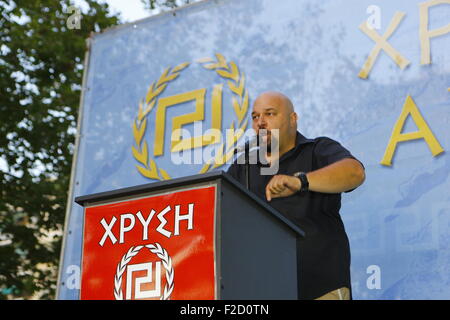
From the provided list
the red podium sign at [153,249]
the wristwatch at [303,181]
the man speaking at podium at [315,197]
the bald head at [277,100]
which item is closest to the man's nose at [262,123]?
the man speaking at podium at [315,197]

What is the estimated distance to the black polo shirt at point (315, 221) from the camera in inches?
120

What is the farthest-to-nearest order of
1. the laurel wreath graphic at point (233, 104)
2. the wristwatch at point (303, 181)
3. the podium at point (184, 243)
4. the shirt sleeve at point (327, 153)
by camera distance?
the laurel wreath graphic at point (233, 104), the shirt sleeve at point (327, 153), the wristwatch at point (303, 181), the podium at point (184, 243)

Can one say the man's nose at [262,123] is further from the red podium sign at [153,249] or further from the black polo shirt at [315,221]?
the red podium sign at [153,249]

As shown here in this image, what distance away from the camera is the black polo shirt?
305cm

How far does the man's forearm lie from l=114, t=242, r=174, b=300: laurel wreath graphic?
891 mm

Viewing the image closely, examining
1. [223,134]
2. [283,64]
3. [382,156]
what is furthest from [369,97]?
[223,134]

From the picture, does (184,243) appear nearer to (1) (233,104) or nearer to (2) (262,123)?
(2) (262,123)

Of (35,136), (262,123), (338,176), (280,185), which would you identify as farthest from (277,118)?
(35,136)

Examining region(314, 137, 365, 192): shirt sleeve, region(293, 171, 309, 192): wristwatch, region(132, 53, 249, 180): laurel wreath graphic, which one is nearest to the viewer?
region(293, 171, 309, 192): wristwatch

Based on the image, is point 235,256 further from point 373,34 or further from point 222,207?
point 373,34

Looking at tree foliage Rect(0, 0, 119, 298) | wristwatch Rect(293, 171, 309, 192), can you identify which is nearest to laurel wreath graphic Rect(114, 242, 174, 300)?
wristwatch Rect(293, 171, 309, 192)

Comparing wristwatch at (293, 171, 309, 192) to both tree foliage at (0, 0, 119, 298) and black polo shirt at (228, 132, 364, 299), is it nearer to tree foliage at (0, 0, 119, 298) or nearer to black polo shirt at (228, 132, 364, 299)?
black polo shirt at (228, 132, 364, 299)

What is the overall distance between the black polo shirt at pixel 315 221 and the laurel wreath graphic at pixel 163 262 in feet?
3.44

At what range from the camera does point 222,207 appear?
2117 millimetres
